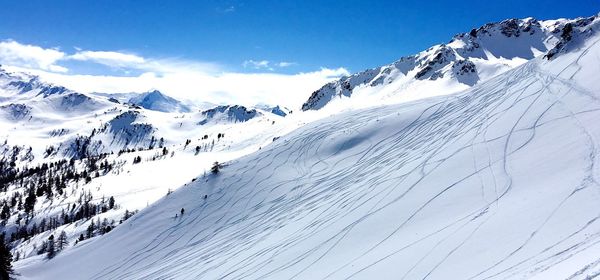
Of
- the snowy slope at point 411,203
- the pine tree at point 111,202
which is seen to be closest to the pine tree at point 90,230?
the pine tree at point 111,202

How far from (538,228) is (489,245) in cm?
212

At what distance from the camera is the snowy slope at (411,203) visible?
58.1ft

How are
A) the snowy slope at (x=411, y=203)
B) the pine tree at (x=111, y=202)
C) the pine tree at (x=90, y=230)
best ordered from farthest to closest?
1. the pine tree at (x=111, y=202)
2. the pine tree at (x=90, y=230)
3. the snowy slope at (x=411, y=203)

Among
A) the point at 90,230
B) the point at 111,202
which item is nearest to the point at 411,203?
the point at 90,230

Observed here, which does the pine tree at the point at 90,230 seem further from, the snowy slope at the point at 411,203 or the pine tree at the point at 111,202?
the snowy slope at the point at 411,203

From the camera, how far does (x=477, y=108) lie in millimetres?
42625

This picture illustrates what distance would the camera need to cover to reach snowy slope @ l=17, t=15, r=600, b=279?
17.7 metres

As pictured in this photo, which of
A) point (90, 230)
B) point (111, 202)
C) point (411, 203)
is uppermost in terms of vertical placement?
point (411, 203)

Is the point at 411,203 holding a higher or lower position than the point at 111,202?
higher

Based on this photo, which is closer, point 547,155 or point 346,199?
point 547,155

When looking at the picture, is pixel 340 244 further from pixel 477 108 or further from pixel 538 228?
pixel 477 108

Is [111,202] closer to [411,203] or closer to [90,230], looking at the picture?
[90,230]

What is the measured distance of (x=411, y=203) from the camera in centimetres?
2673

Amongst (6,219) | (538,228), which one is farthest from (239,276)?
(6,219)
